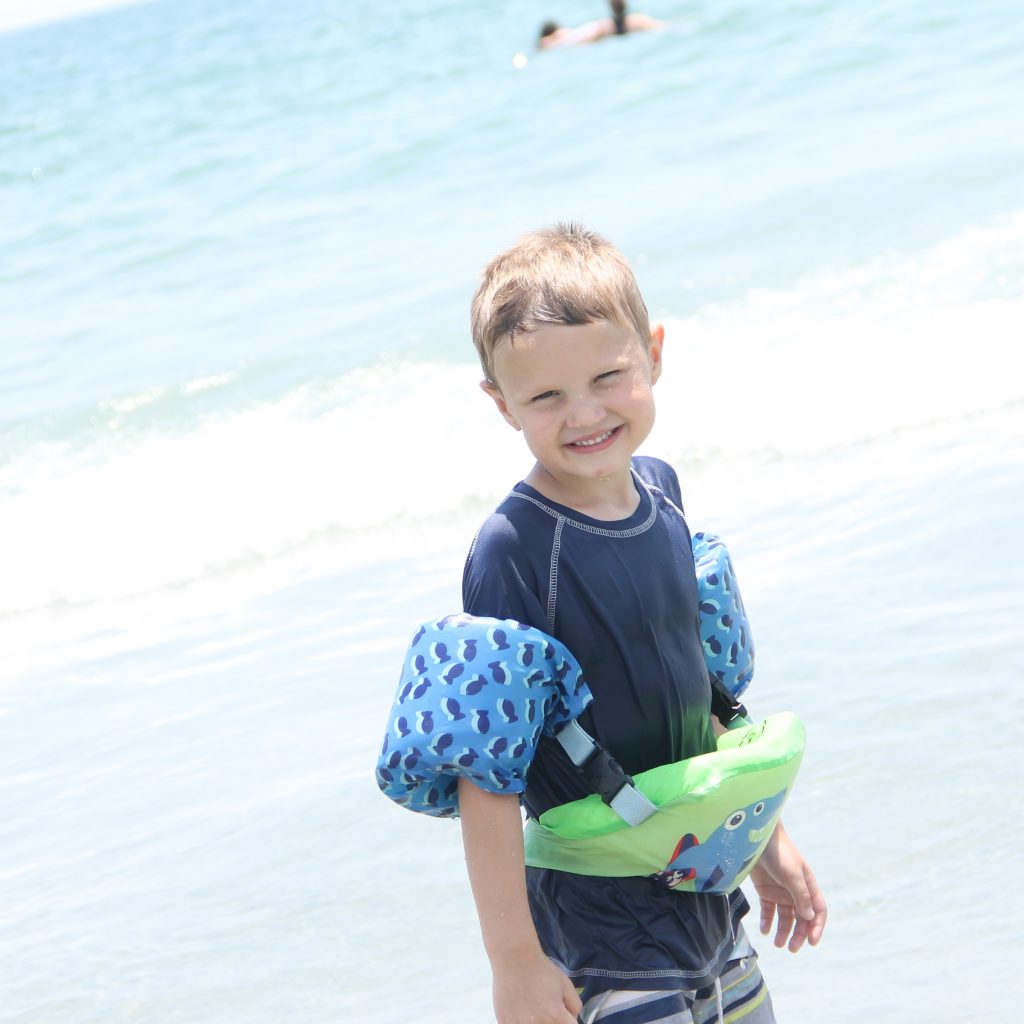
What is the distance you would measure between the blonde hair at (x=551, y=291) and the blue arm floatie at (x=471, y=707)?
0.38 m

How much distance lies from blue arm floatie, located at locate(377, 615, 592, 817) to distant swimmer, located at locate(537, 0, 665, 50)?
1709 cm

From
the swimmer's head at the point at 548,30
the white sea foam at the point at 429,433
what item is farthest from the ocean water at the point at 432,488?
the swimmer's head at the point at 548,30

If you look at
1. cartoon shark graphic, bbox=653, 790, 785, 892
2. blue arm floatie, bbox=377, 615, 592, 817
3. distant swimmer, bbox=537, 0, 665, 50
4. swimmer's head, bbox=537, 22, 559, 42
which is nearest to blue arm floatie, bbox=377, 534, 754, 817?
blue arm floatie, bbox=377, 615, 592, 817

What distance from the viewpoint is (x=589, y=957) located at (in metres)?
2.10

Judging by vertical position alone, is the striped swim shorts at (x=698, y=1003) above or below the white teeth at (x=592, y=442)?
below

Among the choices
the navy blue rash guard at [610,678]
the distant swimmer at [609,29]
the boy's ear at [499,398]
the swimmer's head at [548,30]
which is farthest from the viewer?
the swimmer's head at [548,30]

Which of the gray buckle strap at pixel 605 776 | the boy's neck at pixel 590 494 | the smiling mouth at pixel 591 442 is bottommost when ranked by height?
the gray buckle strap at pixel 605 776

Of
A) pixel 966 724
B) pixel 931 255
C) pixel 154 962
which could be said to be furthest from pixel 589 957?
pixel 931 255

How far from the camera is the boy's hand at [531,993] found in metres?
1.99

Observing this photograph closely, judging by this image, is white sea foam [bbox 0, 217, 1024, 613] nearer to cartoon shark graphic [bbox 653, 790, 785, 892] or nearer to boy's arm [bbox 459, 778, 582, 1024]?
A: cartoon shark graphic [bbox 653, 790, 785, 892]

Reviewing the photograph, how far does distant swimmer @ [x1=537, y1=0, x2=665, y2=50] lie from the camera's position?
727 inches

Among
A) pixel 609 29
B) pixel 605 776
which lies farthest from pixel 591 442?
pixel 609 29

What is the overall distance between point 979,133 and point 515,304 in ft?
30.7

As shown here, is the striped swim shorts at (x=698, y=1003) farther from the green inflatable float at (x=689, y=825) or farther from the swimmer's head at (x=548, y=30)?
the swimmer's head at (x=548, y=30)
